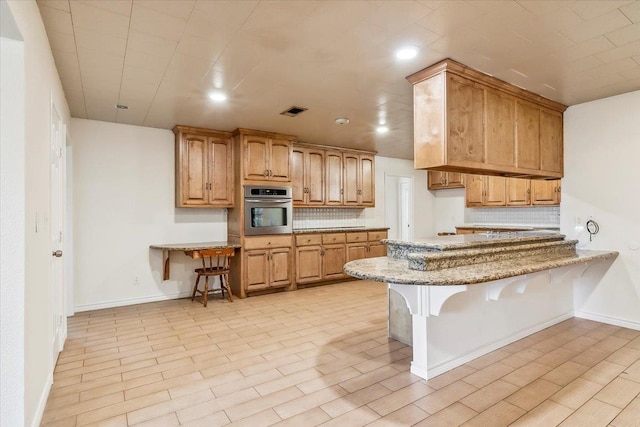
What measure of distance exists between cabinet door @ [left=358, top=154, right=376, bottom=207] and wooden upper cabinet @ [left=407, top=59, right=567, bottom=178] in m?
3.21

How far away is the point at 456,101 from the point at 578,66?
102 cm

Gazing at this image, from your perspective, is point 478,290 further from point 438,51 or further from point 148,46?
point 148,46

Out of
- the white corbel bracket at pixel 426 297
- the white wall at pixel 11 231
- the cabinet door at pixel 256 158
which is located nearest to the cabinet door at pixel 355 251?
the cabinet door at pixel 256 158

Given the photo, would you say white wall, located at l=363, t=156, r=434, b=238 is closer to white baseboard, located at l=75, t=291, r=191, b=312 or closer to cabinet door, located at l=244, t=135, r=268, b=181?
cabinet door, located at l=244, t=135, r=268, b=181

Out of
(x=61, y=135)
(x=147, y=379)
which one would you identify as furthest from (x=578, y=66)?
(x=61, y=135)

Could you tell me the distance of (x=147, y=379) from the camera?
2.52 metres

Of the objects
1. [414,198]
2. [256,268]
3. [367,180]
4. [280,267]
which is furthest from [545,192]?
[256,268]

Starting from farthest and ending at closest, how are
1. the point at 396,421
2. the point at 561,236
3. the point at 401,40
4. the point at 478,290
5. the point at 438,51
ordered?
the point at 561,236, the point at 478,290, the point at 438,51, the point at 401,40, the point at 396,421

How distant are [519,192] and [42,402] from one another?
20.5 feet

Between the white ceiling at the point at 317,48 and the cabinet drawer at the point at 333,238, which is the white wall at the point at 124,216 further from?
the cabinet drawer at the point at 333,238

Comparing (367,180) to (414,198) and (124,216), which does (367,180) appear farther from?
(124,216)

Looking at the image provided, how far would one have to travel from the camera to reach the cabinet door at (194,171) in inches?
182

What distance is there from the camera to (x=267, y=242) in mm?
5012

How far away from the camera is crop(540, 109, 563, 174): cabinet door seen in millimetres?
3598
